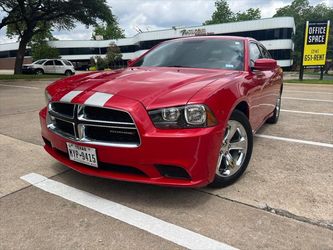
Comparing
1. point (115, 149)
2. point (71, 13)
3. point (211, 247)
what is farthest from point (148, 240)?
point (71, 13)

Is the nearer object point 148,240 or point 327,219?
point 148,240

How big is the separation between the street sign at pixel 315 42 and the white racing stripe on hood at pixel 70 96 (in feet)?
63.5

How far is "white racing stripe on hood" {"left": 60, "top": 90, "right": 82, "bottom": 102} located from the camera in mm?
2899

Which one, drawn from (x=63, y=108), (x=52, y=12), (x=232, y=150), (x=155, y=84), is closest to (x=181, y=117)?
(x=155, y=84)

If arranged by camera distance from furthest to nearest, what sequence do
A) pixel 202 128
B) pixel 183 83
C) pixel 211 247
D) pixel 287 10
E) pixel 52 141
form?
pixel 287 10, pixel 52 141, pixel 183 83, pixel 202 128, pixel 211 247

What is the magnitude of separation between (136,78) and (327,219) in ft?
7.03

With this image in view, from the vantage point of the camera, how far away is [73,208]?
273cm

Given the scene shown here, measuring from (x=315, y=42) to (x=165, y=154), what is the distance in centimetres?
1997

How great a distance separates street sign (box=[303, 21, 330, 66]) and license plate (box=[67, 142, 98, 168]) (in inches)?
771

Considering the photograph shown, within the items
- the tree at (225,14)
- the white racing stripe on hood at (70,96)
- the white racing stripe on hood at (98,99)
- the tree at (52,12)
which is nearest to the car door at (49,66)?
the tree at (52,12)

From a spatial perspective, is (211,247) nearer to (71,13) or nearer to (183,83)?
(183,83)

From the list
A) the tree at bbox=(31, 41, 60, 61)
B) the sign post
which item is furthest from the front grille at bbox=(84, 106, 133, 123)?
the tree at bbox=(31, 41, 60, 61)

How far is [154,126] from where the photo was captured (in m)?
2.53

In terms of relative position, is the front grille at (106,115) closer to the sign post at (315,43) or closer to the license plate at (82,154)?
the license plate at (82,154)
